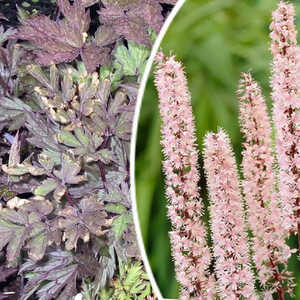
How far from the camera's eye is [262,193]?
3.31 ft

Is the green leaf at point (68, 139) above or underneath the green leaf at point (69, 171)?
above

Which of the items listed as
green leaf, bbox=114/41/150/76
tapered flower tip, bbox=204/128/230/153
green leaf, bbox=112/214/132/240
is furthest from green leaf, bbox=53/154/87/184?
tapered flower tip, bbox=204/128/230/153

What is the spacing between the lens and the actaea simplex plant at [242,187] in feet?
3.23

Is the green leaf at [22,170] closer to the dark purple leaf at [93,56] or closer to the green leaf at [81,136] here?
the green leaf at [81,136]

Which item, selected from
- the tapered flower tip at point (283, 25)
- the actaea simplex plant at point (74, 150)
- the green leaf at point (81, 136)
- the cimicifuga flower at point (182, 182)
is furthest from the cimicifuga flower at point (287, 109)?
the green leaf at point (81, 136)

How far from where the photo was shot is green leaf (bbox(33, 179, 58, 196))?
4.05 feet

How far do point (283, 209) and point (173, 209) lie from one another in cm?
22

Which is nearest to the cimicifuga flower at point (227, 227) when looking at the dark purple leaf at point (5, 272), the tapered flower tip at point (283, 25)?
the tapered flower tip at point (283, 25)

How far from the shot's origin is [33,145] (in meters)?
1.39

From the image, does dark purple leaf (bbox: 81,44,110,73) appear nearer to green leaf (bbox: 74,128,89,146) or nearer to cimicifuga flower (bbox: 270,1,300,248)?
green leaf (bbox: 74,128,89,146)

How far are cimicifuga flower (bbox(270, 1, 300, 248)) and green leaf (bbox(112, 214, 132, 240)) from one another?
42 cm

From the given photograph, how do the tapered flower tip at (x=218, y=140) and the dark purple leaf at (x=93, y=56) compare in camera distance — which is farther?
the dark purple leaf at (x=93, y=56)

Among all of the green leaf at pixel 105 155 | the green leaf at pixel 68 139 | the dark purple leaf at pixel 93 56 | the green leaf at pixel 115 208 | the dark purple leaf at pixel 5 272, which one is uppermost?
the dark purple leaf at pixel 93 56

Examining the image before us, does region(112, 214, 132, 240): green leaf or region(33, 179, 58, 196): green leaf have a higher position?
region(33, 179, 58, 196): green leaf
